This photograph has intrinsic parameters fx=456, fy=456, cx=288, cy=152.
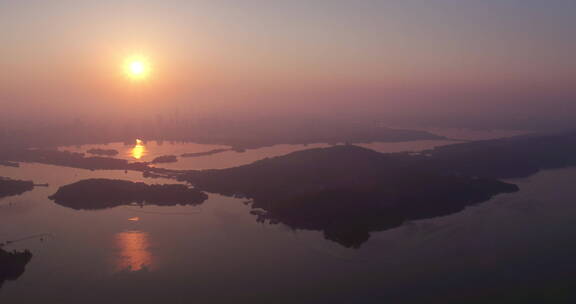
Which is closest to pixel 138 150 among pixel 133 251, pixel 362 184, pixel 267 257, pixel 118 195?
pixel 118 195

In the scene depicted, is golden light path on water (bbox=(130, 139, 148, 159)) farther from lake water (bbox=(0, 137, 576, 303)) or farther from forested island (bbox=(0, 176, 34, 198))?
lake water (bbox=(0, 137, 576, 303))

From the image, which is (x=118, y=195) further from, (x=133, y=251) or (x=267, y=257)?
(x=267, y=257)

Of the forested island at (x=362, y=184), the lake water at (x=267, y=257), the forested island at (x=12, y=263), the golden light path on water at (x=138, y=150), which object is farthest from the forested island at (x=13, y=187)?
the golden light path on water at (x=138, y=150)

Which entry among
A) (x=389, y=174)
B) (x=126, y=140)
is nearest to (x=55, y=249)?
(x=389, y=174)

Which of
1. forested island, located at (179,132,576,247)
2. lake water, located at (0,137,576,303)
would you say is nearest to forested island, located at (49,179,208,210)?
lake water, located at (0,137,576,303)

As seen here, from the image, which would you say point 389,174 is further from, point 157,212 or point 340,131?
point 340,131

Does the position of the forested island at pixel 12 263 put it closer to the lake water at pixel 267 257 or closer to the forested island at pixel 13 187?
the lake water at pixel 267 257
